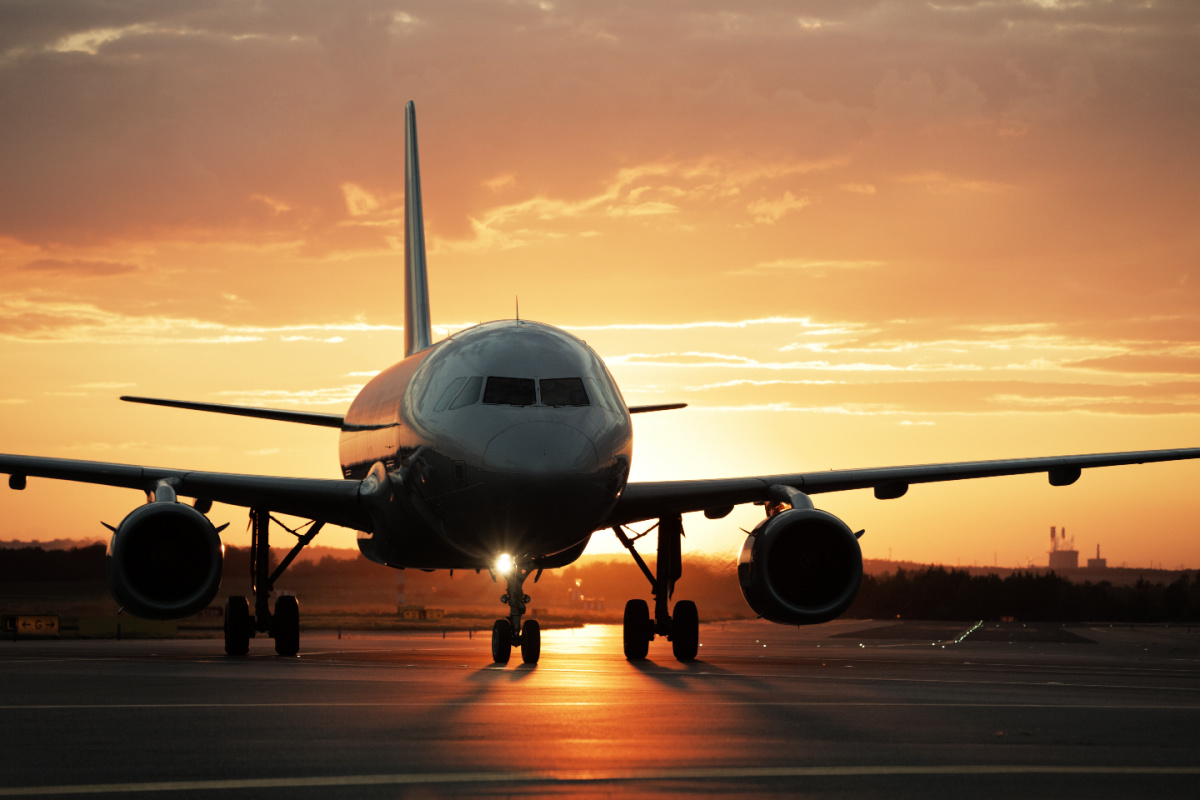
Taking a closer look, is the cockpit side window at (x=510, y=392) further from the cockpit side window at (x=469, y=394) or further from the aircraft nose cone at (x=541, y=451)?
the aircraft nose cone at (x=541, y=451)

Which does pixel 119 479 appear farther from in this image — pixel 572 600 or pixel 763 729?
pixel 572 600

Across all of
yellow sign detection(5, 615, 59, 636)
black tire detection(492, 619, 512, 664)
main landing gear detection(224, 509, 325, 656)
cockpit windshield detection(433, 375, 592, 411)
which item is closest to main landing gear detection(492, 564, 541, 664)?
black tire detection(492, 619, 512, 664)

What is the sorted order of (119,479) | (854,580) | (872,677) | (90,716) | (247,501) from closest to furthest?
(90,716) < (872,677) < (854,580) < (119,479) < (247,501)

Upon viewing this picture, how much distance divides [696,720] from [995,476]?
13727 millimetres

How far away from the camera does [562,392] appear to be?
55.8 feet

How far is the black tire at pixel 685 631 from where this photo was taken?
70.6ft

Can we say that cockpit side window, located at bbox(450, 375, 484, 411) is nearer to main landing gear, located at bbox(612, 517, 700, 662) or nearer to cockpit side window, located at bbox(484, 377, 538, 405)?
cockpit side window, located at bbox(484, 377, 538, 405)

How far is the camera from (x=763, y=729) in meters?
9.95

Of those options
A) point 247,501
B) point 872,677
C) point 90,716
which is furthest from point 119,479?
point 872,677

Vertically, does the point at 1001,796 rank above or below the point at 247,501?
below

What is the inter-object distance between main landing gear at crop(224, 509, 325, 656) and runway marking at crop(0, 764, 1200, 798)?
15.1 m

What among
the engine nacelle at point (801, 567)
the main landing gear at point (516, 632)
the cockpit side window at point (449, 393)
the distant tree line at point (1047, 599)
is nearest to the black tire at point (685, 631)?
the engine nacelle at point (801, 567)

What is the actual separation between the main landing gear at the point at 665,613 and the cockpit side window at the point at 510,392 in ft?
17.4

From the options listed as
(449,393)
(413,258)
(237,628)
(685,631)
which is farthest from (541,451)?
(413,258)
